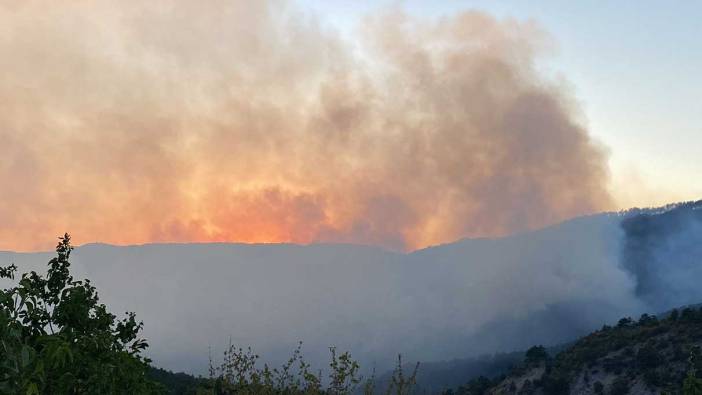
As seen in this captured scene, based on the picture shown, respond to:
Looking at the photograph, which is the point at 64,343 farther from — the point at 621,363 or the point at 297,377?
the point at 621,363

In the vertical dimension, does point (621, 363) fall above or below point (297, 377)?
above

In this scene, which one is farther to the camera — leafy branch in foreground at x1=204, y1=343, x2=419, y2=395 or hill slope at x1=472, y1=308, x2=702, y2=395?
hill slope at x1=472, y1=308, x2=702, y2=395

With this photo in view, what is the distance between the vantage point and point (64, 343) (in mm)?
11656

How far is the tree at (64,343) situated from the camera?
1162 cm

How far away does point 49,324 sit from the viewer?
661 inches

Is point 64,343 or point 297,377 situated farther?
point 297,377

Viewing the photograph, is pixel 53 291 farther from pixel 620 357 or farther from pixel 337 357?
pixel 620 357

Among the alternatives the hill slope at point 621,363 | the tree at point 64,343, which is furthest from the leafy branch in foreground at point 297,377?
the hill slope at point 621,363

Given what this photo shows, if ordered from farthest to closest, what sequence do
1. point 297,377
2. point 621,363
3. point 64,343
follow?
1. point 621,363
2. point 297,377
3. point 64,343

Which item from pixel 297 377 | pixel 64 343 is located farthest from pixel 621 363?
pixel 64 343

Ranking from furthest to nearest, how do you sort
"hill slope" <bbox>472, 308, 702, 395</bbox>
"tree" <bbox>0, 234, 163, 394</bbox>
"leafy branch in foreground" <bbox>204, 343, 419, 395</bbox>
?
"hill slope" <bbox>472, 308, 702, 395</bbox>, "leafy branch in foreground" <bbox>204, 343, 419, 395</bbox>, "tree" <bbox>0, 234, 163, 394</bbox>

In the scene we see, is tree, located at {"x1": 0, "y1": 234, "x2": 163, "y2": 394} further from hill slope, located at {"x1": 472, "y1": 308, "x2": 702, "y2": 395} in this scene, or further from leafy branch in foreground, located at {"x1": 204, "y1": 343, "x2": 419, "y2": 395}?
hill slope, located at {"x1": 472, "y1": 308, "x2": 702, "y2": 395}

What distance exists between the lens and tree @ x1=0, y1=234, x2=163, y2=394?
11.6 metres

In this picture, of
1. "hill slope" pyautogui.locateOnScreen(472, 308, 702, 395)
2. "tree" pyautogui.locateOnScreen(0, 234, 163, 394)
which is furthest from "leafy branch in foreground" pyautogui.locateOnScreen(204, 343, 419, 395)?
"hill slope" pyautogui.locateOnScreen(472, 308, 702, 395)
